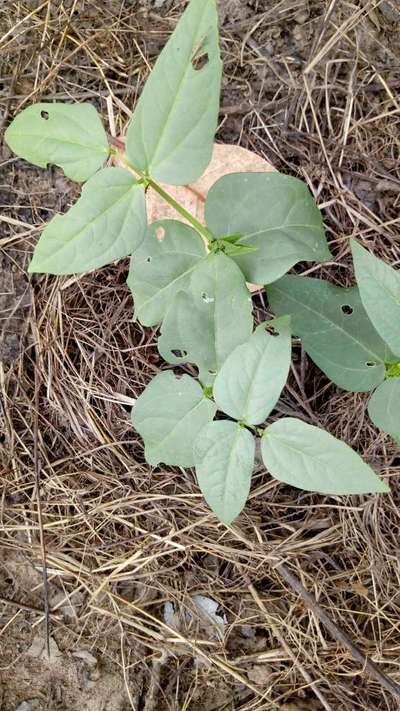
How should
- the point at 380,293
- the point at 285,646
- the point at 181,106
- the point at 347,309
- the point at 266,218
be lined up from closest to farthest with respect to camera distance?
the point at 181,106
the point at 380,293
the point at 266,218
the point at 347,309
the point at 285,646

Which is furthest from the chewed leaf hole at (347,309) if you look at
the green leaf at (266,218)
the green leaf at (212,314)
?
the green leaf at (212,314)

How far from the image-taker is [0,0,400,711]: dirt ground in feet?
5.38

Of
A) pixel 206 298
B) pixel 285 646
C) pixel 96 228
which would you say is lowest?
pixel 285 646

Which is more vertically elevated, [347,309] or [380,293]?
[380,293]

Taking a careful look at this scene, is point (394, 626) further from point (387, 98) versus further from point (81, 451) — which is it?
point (387, 98)

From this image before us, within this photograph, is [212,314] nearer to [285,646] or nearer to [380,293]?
[380,293]

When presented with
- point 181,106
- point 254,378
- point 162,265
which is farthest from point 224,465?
point 181,106

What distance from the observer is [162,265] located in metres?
1.37

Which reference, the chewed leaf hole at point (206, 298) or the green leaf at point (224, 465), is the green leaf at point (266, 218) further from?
the green leaf at point (224, 465)

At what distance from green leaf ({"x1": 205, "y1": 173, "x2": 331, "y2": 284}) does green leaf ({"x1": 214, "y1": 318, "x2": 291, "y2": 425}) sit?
15 centimetres

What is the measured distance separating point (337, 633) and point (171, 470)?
597 millimetres

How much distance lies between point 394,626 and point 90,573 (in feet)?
→ 2.69

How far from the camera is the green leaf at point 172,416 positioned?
4.61 feet

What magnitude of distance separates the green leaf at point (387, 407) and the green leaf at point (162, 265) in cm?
47
